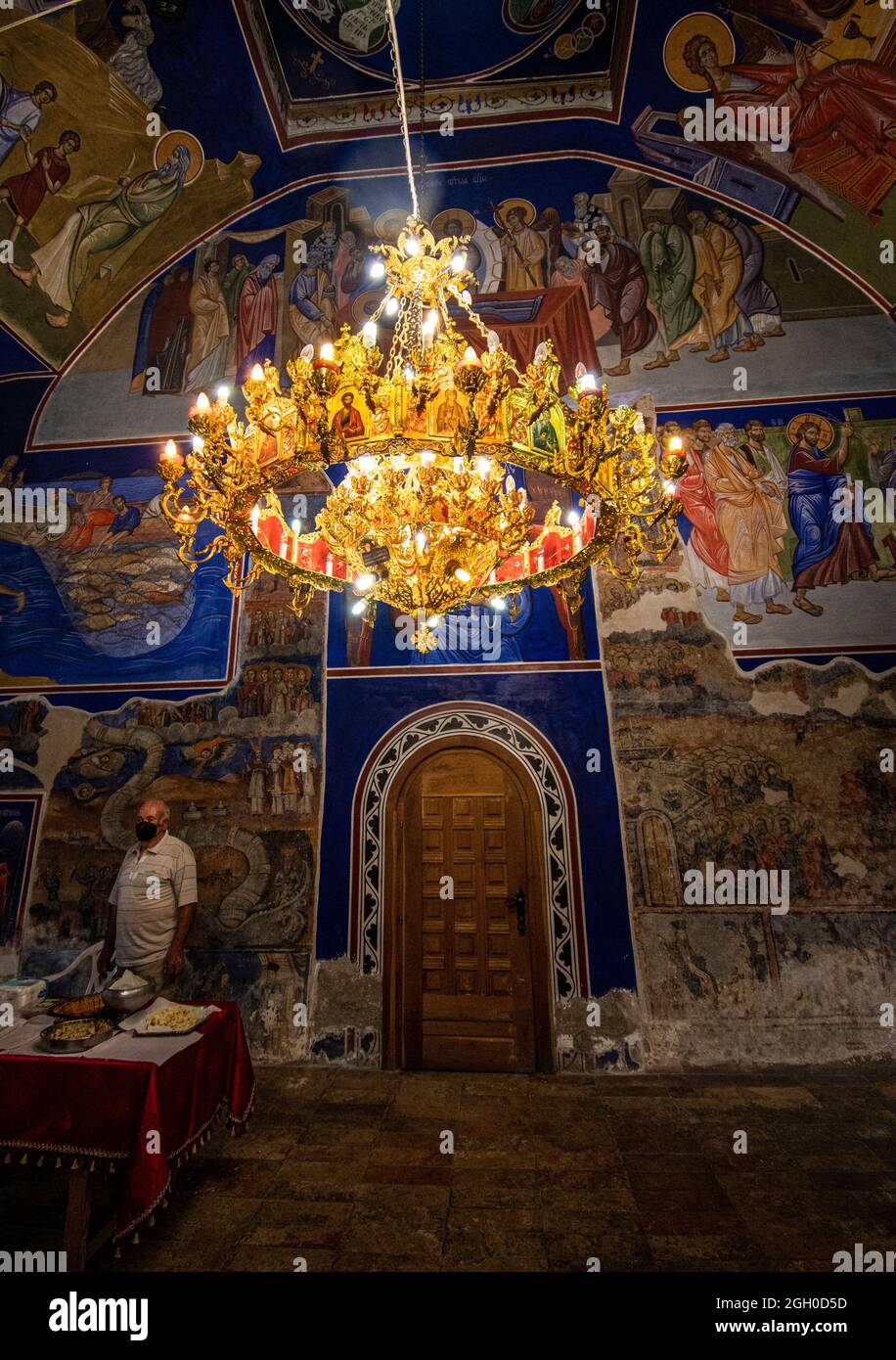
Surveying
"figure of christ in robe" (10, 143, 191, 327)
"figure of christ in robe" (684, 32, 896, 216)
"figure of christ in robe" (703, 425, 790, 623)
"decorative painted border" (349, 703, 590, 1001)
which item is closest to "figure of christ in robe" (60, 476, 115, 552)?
"figure of christ in robe" (10, 143, 191, 327)

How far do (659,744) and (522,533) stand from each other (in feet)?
10.6

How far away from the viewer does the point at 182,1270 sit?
3.18 m

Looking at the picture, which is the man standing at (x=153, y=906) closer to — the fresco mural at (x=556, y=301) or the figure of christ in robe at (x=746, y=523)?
the fresco mural at (x=556, y=301)

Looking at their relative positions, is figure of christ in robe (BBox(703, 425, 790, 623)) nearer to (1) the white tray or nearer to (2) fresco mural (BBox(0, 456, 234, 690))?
(2) fresco mural (BBox(0, 456, 234, 690))

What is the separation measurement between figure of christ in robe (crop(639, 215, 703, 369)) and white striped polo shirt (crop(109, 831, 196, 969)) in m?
6.56

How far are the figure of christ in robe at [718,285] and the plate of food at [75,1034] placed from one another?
7.57 meters

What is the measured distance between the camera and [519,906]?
611 cm

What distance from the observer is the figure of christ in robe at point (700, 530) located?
6.62 m

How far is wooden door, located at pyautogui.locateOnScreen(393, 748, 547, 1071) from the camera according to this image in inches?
233

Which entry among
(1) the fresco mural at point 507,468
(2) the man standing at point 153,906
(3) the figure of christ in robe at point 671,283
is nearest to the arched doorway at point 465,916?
(1) the fresco mural at point 507,468

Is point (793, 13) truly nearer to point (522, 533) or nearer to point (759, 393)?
point (759, 393)

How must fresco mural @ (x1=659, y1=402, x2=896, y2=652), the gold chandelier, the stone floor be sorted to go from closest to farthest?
the gold chandelier, the stone floor, fresco mural @ (x1=659, y1=402, x2=896, y2=652)
